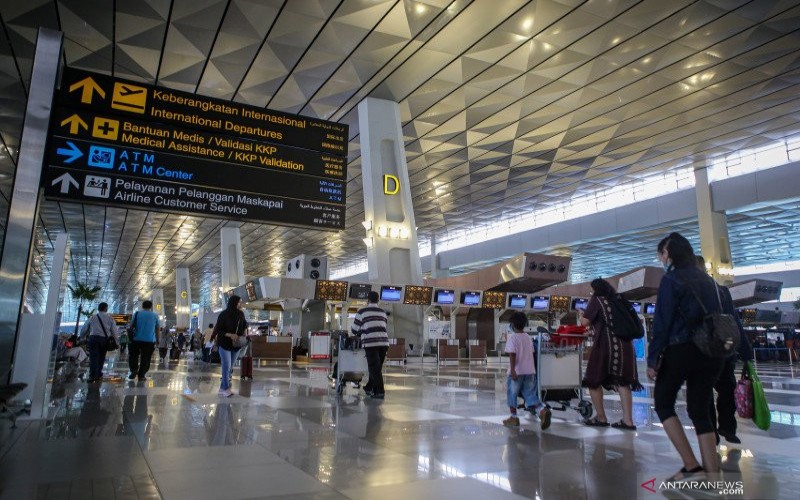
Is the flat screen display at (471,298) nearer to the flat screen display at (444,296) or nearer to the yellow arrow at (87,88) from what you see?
the flat screen display at (444,296)

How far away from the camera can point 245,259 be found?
46.4 metres

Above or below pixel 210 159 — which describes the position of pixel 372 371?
below

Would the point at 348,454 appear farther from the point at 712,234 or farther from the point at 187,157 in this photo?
the point at 712,234

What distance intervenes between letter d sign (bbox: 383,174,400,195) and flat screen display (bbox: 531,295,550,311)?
10240mm

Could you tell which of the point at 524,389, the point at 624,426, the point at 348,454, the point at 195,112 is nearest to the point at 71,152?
the point at 195,112

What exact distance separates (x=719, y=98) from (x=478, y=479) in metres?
19.6

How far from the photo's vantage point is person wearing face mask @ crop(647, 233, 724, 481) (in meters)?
3.22

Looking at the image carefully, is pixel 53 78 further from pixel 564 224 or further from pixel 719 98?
pixel 564 224

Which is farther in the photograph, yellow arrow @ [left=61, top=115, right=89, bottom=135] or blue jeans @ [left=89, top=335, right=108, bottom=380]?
blue jeans @ [left=89, top=335, right=108, bottom=380]

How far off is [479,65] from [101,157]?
11.2 m

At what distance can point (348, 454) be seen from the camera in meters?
3.79

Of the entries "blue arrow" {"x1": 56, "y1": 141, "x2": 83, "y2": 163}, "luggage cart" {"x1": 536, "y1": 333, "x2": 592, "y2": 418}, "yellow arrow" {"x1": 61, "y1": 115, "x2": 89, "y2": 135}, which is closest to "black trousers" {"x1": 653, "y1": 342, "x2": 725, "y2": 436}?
"luggage cart" {"x1": 536, "y1": 333, "x2": 592, "y2": 418}

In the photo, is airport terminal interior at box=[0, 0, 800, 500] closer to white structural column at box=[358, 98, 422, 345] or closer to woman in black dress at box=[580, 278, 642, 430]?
white structural column at box=[358, 98, 422, 345]

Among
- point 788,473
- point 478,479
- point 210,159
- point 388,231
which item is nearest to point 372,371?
point 210,159
